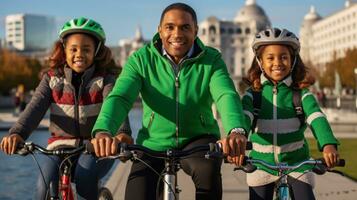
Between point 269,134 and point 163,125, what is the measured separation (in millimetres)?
982

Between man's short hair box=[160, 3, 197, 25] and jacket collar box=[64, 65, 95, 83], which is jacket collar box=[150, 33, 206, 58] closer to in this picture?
man's short hair box=[160, 3, 197, 25]

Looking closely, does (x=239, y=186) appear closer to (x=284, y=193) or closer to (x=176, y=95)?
(x=284, y=193)

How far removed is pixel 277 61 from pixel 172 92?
1.12m

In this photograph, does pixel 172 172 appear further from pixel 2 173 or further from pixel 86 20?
pixel 2 173

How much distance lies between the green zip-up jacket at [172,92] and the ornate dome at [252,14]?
172 m

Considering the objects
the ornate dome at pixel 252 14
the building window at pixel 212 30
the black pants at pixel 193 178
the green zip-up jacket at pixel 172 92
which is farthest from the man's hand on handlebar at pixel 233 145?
the ornate dome at pixel 252 14

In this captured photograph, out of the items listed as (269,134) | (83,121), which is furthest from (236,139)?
(83,121)

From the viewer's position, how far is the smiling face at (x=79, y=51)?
15.6 ft

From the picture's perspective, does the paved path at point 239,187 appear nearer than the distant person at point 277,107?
No

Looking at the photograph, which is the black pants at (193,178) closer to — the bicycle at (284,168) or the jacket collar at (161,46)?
the bicycle at (284,168)

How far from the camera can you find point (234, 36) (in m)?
170

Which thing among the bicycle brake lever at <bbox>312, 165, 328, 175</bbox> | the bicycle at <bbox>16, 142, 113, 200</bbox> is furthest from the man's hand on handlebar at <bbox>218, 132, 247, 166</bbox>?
the bicycle at <bbox>16, 142, 113, 200</bbox>

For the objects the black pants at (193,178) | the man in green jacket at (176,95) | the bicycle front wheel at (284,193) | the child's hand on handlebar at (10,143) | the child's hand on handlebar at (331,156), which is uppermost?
the man in green jacket at (176,95)

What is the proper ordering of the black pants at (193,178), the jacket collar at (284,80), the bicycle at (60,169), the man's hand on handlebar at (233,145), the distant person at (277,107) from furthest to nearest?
the jacket collar at (284,80)
the distant person at (277,107)
the bicycle at (60,169)
the black pants at (193,178)
the man's hand on handlebar at (233,145)
